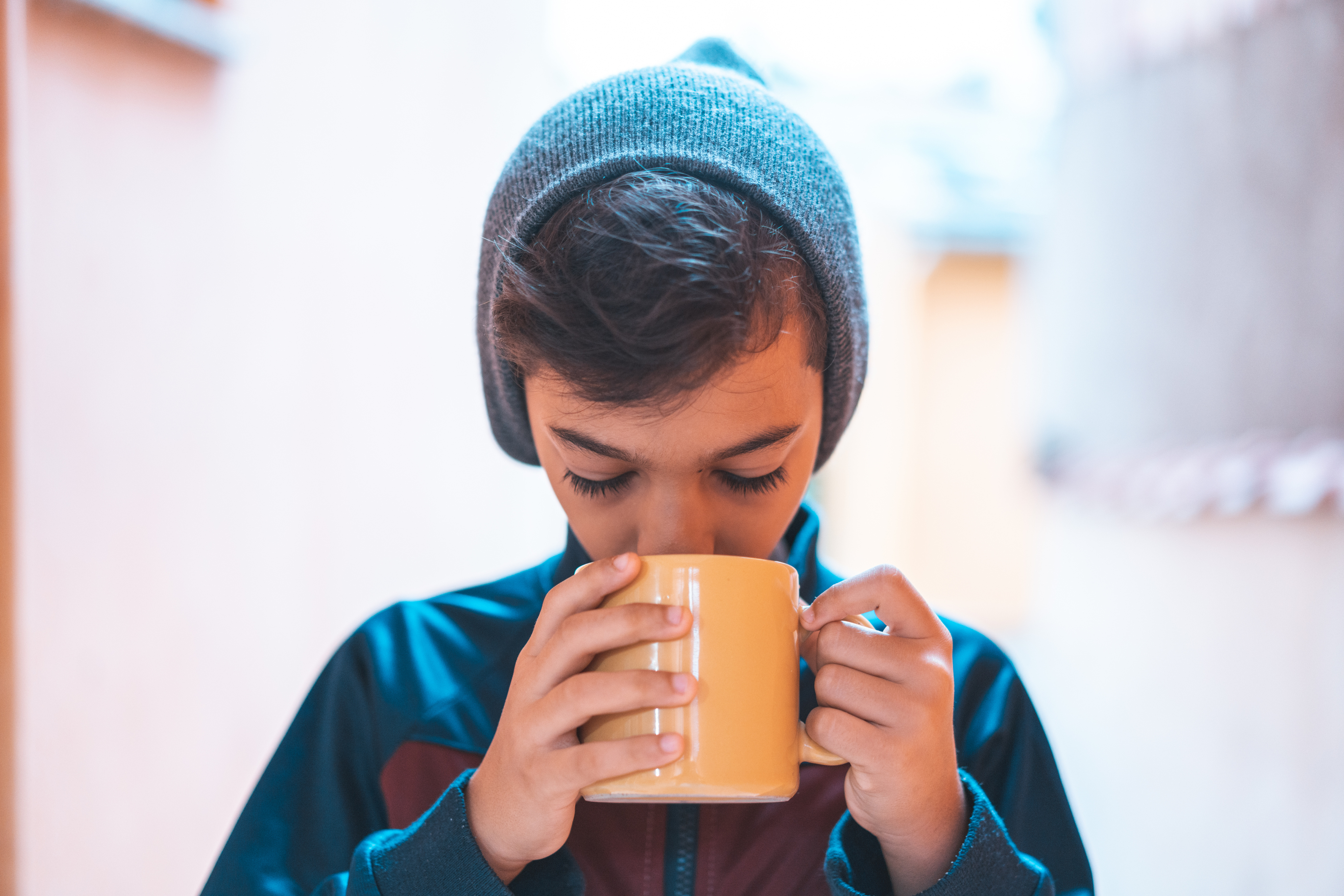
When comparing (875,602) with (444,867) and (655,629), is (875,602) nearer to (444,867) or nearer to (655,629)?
(655,629)

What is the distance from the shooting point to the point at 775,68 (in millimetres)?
5445

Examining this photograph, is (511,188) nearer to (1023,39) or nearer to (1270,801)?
(1270,801)

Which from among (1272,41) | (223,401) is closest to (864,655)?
(223,401)

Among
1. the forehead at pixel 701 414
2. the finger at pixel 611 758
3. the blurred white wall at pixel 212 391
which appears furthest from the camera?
the blurred white wall at pixel 212 391

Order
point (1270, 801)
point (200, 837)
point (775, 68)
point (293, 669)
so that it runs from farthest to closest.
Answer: point (775, 68) → point (1270, 801) → point (293, 669) → point (200, 837)

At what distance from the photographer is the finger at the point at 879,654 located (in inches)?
23.6

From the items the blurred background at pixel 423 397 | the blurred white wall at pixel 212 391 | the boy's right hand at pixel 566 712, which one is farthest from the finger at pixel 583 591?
the blurred white wall at pixel 212 391

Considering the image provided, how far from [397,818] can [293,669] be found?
3.79 feet

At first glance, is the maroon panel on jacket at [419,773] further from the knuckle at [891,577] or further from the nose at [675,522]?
the knuckle at [891,577]

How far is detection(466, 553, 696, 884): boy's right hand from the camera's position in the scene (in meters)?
0.56

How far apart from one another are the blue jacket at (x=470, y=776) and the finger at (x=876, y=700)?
0.10 meters

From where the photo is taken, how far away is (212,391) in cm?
160

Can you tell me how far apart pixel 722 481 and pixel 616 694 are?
20cm

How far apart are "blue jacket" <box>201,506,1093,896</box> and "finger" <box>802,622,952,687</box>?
0.11 m
